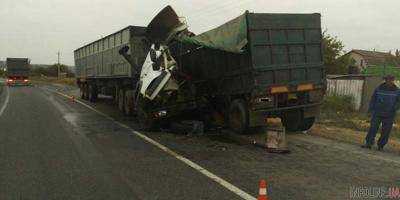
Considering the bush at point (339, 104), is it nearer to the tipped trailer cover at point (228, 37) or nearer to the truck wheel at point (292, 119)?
the truck wheel at point (292, 119)

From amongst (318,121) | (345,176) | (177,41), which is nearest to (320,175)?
(345,176)

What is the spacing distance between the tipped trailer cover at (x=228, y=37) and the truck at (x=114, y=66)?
4.54 m

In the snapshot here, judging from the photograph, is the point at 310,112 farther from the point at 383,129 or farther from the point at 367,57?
the point at 367,57

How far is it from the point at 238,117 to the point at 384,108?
3375mm

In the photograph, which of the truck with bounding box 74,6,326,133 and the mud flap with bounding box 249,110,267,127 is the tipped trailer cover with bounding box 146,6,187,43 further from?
the mud flap with bounding box 249,110,267,127

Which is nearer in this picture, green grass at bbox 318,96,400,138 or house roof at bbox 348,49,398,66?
green grass at bbox 318,96,400,138

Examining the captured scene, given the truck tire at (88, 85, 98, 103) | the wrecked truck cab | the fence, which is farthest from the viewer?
the truck tire at (88, 85, 98, 103)

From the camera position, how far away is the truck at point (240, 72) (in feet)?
41.2

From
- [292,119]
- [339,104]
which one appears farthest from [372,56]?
[292,119]

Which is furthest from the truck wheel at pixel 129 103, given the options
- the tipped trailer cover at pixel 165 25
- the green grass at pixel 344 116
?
the green grass at pixel 344 116

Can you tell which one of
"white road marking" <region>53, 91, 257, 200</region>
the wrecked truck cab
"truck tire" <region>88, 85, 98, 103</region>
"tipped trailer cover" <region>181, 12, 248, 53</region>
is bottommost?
"white road marking" <region>53, 91, 257, 200</region>

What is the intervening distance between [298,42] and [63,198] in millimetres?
7700

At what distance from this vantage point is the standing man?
11.6 meters

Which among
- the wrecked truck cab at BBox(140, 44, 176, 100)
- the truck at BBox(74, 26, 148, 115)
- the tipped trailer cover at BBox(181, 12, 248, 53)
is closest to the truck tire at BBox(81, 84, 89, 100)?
the truck at BBox(74, 26, 148, 115)
